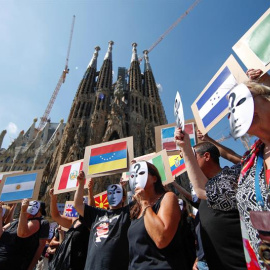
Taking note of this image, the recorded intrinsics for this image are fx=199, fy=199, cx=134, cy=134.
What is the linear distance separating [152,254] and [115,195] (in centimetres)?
145

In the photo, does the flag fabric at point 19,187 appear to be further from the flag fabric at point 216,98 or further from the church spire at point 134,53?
the church spire at point 134,53

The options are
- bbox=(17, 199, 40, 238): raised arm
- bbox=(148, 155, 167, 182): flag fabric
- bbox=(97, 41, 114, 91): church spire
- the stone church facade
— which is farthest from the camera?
bbox=(97, 41, 114, 91): church spire

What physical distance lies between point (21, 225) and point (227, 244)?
307 centimetres

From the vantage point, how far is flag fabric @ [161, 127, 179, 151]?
15.9 ft

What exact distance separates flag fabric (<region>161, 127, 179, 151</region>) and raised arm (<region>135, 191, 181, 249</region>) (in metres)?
3.04

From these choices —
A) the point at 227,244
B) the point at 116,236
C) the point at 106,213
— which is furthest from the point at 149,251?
the point at 106,213

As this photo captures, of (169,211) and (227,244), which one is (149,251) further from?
(227,244)

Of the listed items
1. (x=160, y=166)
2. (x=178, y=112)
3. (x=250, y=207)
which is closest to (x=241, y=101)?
(x=250, y=207)

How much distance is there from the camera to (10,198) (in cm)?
535

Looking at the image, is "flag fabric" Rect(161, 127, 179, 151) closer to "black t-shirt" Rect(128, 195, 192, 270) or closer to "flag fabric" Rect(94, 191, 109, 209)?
"flag fabric" Rect(94, 191, 109, 209)

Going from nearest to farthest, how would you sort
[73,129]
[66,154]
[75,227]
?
1. [75,227]
2. [66,154]
3. [73,129]

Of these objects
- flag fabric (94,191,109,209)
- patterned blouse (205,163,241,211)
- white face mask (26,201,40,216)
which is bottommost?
patterned blouse (205,163,241,211)

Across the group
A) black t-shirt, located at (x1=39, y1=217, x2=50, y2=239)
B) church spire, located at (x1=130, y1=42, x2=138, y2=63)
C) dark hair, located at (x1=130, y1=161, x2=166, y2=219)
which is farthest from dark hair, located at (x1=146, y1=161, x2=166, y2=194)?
church spire, located at (x1=130, y1=42, x2=138, y2=63)

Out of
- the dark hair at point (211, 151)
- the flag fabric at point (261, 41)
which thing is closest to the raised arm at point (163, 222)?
the dark hair at point (211, 151)
